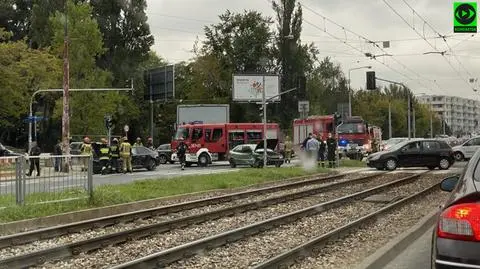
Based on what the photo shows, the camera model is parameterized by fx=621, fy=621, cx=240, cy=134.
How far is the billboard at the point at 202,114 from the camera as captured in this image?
43.3 metres

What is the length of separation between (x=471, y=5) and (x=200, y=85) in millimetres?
54639

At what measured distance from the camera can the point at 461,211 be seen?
4160 mm

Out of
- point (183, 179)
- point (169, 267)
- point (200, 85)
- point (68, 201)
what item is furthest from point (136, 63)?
point (169, 267)

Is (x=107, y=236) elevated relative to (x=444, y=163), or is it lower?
lower

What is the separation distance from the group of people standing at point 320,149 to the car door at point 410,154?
3773 mm

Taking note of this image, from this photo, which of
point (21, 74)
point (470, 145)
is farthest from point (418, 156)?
point (21, 74)

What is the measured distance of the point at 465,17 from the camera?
21.8 m

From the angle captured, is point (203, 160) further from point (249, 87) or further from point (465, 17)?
point (249, 87)

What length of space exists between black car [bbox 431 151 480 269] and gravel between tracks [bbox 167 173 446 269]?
4.01 meters

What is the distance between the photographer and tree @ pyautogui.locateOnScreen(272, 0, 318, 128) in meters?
70.1

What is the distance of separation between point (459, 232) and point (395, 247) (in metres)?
4.70

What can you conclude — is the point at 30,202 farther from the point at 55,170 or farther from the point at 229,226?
the point at 229,226

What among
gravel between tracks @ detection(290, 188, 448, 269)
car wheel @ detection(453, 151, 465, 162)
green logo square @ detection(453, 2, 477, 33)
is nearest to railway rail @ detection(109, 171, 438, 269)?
gravel between tracks @ detection(290, 188, 448, 269)

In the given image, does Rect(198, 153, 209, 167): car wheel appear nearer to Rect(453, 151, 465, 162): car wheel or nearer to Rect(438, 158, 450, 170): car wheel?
Rect(438, 158, 450, 170): car wheel
